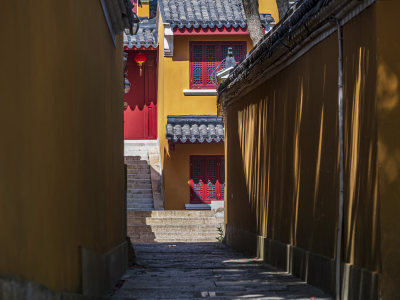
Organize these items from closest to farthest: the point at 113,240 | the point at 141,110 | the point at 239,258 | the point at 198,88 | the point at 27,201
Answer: the point at 27,201 < the point at 113,240 < the point at 239,258 < the point at 198,88 < the point at 141,110

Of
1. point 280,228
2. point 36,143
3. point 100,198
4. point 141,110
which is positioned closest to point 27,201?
point 36,143

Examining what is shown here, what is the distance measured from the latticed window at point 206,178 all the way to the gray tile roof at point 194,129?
101cm

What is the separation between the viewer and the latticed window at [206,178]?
22.9m

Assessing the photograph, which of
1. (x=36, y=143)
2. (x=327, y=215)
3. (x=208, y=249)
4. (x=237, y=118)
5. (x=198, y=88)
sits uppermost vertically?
(x=198, y=88)

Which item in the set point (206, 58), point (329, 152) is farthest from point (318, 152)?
point (206, 58)

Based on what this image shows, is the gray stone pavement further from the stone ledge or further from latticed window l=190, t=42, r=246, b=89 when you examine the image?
latticed window l=190, t=42, r=246, b=89

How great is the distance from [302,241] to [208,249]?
20.9 ft

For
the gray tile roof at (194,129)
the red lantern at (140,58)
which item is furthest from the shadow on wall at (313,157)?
the red lantern at (140,58)

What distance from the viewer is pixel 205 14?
2292 cm

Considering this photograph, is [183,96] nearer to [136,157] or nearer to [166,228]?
[136,157]

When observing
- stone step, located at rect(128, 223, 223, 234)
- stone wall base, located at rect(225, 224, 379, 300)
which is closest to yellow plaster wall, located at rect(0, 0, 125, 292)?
stone wall base, located at rect(225, 224, 379, 300)

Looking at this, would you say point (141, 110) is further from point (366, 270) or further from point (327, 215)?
point (366, 270)

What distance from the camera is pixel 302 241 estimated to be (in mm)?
9008

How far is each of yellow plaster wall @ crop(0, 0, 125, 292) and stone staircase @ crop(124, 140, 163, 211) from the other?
12774mm
